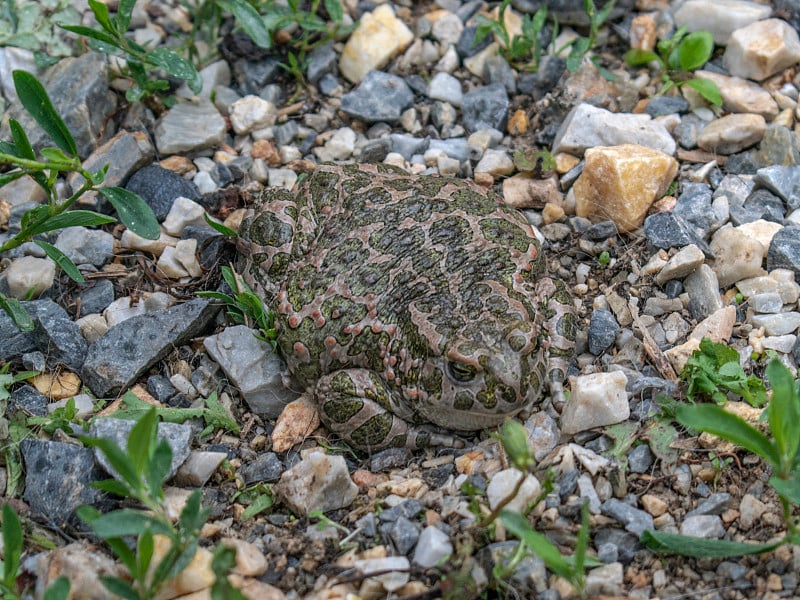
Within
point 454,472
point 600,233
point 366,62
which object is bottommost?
point 454,472

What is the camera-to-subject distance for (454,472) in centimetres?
490

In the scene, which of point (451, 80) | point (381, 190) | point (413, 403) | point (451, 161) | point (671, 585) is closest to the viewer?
point (671, 585)

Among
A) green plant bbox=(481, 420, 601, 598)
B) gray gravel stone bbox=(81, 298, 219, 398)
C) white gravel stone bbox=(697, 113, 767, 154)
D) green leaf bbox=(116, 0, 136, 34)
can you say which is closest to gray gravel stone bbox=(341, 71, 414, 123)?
green leaf bbox=(116, 0, 136, 34)

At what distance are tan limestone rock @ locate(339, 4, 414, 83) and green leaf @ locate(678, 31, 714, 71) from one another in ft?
7.68

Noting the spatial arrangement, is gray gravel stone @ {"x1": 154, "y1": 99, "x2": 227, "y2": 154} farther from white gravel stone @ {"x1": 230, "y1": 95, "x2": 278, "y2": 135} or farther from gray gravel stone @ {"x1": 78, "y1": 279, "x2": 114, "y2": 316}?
gray gravel stone @ {"x1": 78, "y1": 279, "x2": 114, "y2": 316}

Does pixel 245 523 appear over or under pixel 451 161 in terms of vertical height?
under

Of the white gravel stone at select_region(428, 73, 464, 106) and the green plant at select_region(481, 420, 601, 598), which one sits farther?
the white gravel stone at select_region(428, 73, 464, 106)

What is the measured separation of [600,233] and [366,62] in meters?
2.72

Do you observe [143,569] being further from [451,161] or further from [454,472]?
[451,161]

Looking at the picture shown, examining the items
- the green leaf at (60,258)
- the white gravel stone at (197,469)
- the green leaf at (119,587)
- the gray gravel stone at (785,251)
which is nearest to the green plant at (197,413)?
the white gravel stone at (197,469)

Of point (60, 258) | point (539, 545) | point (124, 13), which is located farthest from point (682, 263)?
point (124, 13)

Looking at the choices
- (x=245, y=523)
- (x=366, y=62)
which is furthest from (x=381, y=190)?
(x=245, y=523)

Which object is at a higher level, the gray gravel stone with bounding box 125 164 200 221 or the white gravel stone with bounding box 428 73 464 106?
the white gravel stone with bounding box 428 73 464 106

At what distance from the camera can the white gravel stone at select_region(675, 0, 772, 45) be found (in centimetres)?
703
